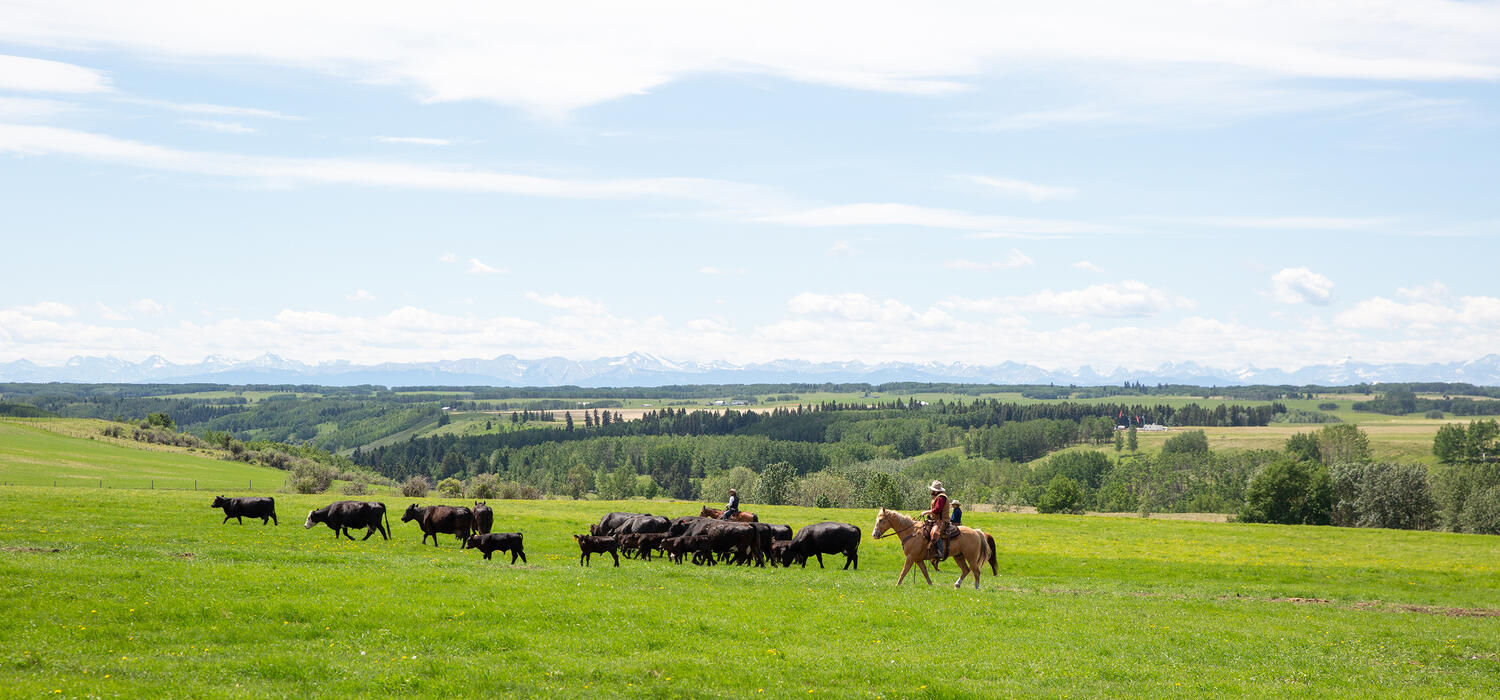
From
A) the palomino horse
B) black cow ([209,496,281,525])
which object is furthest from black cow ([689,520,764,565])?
black cow ([209,496,281,525])

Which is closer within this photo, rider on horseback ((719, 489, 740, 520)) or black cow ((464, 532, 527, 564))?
black cow ((464, 532, 527, 564))

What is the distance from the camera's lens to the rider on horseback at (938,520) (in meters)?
28.2

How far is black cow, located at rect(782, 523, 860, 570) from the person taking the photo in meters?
34.9

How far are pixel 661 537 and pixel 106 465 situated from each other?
88.2 meters

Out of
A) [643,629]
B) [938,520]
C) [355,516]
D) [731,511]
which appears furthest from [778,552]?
[355,516]

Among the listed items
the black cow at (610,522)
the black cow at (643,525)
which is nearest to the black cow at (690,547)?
the black cow at (643,525)

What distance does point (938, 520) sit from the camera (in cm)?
2861

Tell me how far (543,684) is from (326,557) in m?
15.9

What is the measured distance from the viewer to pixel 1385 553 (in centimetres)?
5038

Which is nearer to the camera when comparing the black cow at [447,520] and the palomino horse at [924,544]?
the palomino horse at [924,544]

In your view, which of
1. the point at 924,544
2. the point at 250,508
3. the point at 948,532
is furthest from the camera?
the point at 250,508

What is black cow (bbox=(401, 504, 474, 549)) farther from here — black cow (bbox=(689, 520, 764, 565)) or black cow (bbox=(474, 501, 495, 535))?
black cow (bbox=(689, 520, 764, 565))

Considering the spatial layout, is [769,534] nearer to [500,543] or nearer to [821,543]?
[821,543]

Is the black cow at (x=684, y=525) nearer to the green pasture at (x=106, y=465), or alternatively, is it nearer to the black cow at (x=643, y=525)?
the black cow at (x=643, y=525)
